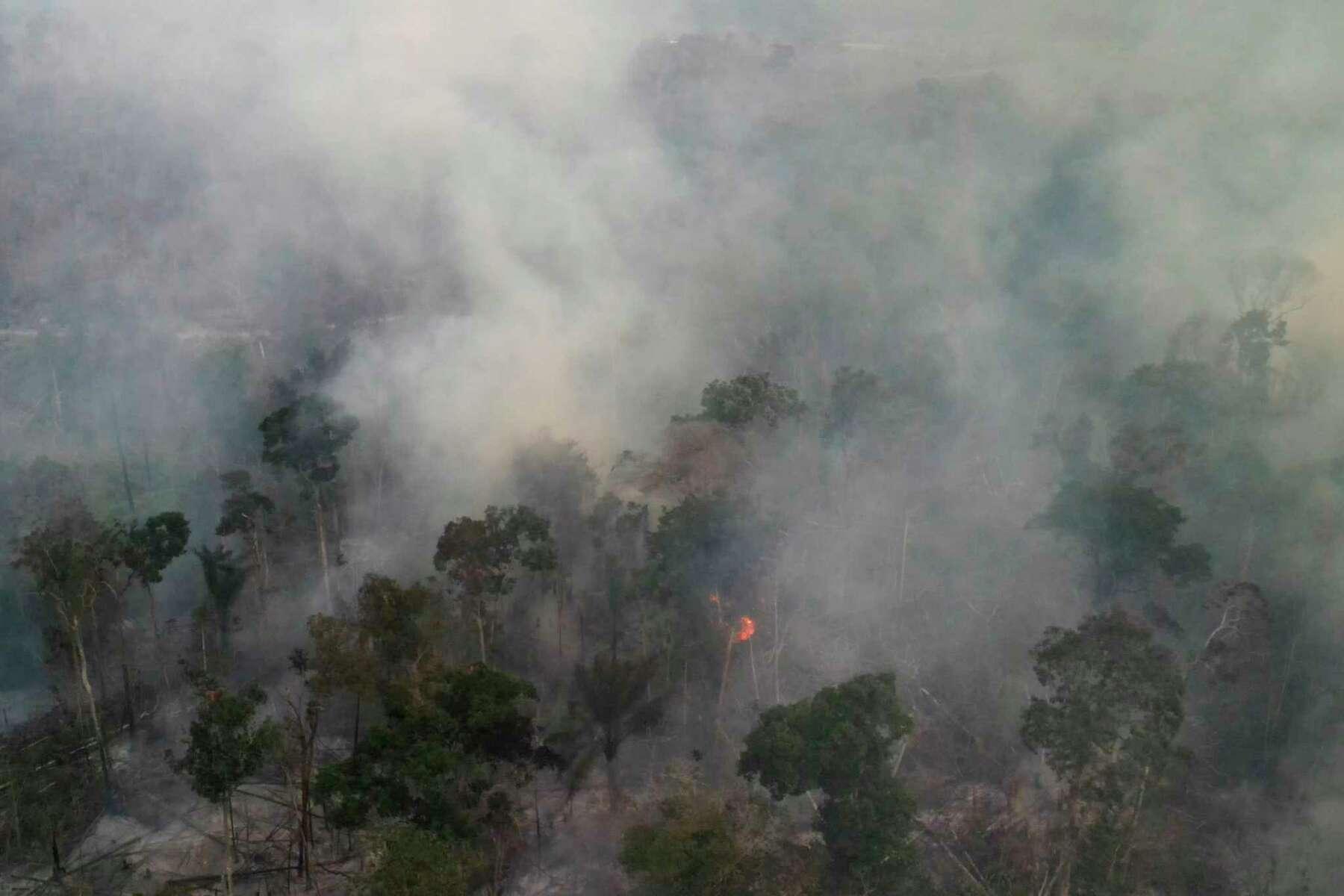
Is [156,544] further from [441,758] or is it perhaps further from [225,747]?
[441,758]

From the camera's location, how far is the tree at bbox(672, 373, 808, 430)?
85.7 feet

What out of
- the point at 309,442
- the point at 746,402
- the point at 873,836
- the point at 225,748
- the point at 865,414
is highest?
the point at 309,442

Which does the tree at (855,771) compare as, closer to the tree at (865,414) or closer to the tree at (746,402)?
the tree at (746,402)

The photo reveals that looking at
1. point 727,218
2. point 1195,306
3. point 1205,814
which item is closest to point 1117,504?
point 1205,814

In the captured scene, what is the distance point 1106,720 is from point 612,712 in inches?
374

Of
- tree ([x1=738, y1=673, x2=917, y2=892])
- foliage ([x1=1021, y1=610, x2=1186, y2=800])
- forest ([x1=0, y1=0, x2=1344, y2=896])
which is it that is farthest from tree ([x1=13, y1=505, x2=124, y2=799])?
foliage ([x1=1021, y1=610, x2=1186, y2=800])

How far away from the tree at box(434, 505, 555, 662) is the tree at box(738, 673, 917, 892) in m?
7.58

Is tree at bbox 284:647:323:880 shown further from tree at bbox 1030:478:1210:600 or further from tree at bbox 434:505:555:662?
tree at bbox 1030:478:1210:600

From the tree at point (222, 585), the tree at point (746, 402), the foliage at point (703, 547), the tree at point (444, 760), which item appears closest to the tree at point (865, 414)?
the tree at point (746, 402)

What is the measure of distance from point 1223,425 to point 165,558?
27.1 m

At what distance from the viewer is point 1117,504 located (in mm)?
21562

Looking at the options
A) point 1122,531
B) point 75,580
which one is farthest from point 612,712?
point 1122,531

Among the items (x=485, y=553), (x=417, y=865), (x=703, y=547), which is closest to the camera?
(x=417, y=865)

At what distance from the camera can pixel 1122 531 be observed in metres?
21.5
